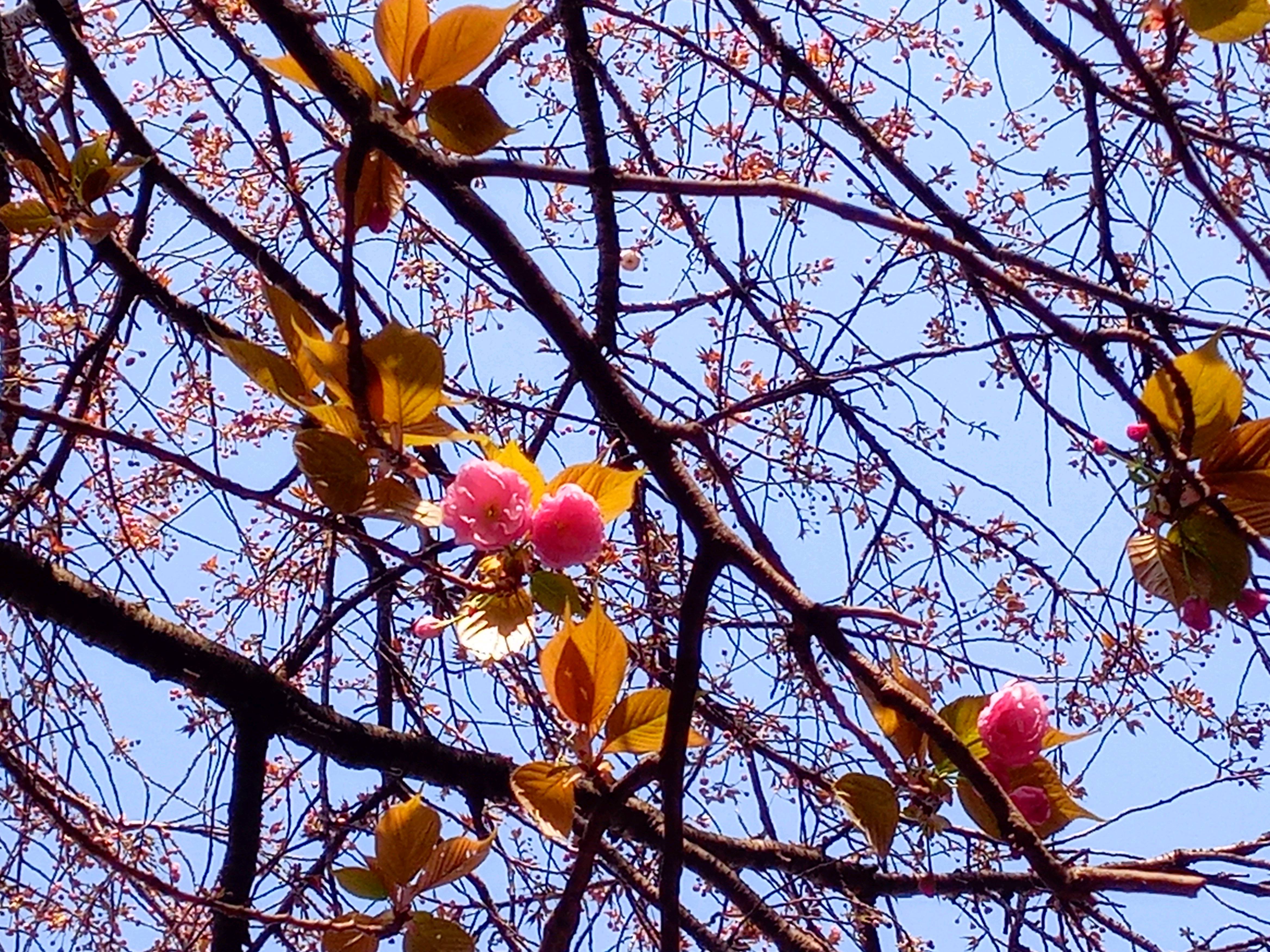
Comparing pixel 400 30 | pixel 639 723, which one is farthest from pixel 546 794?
pixel 400 30

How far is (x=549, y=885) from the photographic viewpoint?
1.39 m

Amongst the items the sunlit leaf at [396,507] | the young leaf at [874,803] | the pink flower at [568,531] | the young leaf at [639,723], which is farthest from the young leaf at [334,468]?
the young leaf at [874,803]

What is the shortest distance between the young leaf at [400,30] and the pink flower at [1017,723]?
0.60 metres

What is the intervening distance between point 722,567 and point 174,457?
410mm

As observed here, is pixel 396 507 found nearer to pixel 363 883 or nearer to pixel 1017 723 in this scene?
pixel 363 883

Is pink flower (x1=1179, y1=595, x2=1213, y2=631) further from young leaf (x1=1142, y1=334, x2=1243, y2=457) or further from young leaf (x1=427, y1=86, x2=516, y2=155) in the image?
young leaf (x1=427, y1=86, x2=516, y2=155)

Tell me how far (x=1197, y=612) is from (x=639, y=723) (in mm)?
370

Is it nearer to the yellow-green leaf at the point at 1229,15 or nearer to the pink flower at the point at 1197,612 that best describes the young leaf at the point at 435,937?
the pink flower at the point at 1197,612

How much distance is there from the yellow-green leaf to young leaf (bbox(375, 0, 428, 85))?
49cm

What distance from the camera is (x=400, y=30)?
0.70 meters

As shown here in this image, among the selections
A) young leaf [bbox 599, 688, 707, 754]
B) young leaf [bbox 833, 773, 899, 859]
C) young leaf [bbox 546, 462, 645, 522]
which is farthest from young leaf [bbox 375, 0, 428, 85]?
young leaf [bbox 833, 773, 899, 859]

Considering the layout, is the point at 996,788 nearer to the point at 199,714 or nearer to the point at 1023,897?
the point at 1023,897

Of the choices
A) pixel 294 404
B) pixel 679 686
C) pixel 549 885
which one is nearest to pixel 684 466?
pixel 679 686

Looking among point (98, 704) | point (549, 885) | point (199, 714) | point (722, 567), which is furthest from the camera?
point (199, 714)
